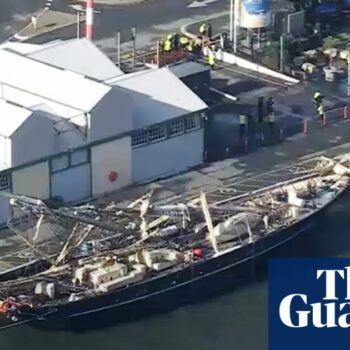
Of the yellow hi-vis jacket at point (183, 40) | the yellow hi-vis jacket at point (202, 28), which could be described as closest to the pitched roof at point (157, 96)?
the yellow hi-vis jacket at point (183, 40)

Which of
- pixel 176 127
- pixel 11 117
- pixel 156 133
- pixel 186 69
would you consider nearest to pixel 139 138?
pixel 156 133

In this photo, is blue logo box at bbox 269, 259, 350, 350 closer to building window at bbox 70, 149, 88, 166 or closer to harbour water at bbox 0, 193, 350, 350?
harbour water at bbox 0, 193, 350, 350

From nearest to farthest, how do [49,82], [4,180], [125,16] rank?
[4,180] < [49,82] < [125,16]

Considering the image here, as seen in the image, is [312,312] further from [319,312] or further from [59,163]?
[59,163]

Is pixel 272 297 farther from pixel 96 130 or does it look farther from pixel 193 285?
pixel 96 130

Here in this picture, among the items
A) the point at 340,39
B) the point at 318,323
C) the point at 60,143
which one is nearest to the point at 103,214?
the point at 60,143

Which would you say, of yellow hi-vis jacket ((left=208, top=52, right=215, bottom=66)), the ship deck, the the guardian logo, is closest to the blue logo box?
the the guardian logo
